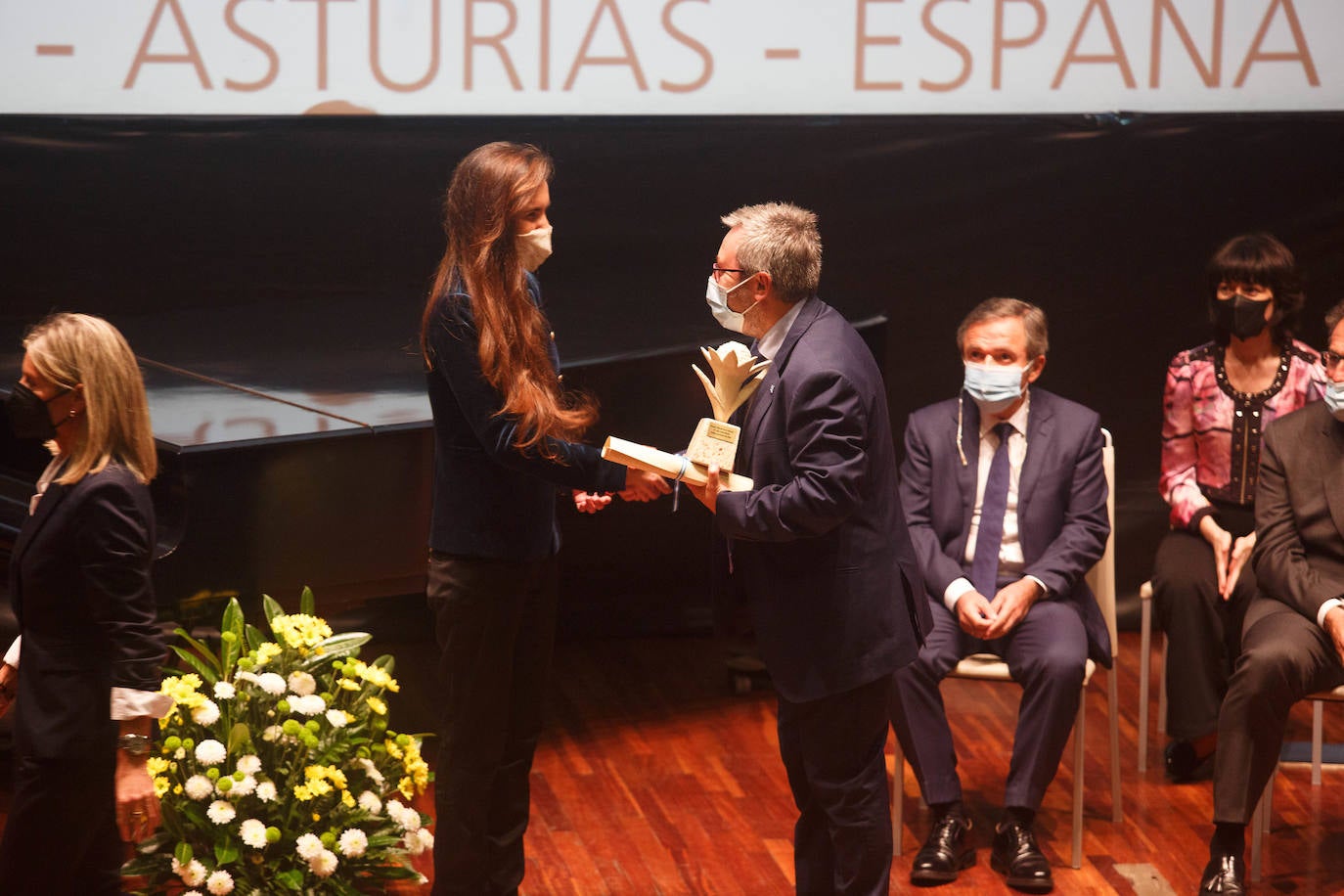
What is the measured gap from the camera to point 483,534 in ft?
9.76

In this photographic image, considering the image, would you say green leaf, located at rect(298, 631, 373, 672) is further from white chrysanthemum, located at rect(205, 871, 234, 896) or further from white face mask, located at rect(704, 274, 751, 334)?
white face mask, located at rect(704, 274, 751, 334)

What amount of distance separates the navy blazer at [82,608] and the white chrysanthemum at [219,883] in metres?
0.63

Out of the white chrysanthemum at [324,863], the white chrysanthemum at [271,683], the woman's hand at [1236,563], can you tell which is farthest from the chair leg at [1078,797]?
the white chrysanthemum at [271,683]

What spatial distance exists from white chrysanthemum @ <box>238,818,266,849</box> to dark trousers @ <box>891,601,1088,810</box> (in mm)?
1402

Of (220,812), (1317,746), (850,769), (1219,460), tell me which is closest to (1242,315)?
(1219,460)

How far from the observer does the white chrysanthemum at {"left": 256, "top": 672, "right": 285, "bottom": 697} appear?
3.17 metres

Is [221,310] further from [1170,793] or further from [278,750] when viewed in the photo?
[1170,793]

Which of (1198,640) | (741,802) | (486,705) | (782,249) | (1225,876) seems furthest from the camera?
(1198,640)

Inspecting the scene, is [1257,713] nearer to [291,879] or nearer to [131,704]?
[291,879]

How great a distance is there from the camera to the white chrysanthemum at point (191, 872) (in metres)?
3.12

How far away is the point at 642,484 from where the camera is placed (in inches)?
121

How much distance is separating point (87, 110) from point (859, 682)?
3.32m

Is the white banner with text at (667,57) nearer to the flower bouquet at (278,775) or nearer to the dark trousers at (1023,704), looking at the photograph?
the dark trousers at (1023,704)

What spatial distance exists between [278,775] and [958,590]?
1.57 meters
